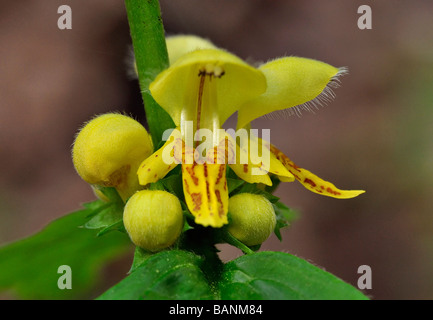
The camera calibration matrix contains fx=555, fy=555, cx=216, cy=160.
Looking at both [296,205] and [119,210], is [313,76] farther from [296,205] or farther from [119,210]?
[296,205]

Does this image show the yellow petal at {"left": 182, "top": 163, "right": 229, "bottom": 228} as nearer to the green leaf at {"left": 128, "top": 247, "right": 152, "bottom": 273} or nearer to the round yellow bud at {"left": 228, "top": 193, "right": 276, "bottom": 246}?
the round yellow bud at {"left": 228, "top": 193, "right": 276, "bottom": 246}

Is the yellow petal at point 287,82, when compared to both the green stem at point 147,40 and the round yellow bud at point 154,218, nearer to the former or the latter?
the green stem at point 147,40

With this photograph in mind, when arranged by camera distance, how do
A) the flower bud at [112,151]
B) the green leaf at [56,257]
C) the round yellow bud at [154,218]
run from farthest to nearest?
the green leaf at [56,257] < the flower bud at [112,151] < the round yellow bud at [154,218]

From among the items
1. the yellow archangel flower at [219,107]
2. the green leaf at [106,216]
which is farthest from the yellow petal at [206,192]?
the green leaf at [106,216]

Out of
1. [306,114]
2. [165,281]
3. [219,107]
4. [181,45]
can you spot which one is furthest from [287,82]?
[306,114]

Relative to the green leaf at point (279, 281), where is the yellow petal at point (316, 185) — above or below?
above

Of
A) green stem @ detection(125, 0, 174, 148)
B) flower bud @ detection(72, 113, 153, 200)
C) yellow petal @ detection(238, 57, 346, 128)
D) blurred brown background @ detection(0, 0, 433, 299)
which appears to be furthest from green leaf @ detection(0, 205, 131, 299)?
blurred brown background @ detection(0, 0, 433, 299)

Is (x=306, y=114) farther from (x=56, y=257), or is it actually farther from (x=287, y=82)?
(x=287, y=82)
